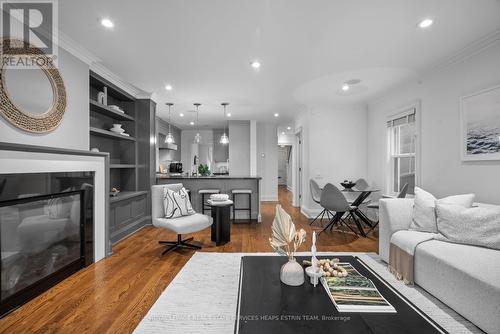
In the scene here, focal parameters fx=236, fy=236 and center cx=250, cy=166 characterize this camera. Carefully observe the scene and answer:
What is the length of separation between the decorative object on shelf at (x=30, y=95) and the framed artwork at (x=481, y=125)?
4.84 m

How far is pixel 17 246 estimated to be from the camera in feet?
6.89

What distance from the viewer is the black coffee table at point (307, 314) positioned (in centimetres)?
111

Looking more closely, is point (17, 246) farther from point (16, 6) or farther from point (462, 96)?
point (462, 96)

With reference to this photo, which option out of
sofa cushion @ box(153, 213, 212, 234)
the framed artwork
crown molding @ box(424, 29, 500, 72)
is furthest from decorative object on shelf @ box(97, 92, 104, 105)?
the framed artwork

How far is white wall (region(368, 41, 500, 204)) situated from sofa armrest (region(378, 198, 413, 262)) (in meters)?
0.83

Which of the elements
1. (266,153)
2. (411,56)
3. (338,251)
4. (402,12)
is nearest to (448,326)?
(338,251)

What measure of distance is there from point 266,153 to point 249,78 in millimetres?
4425

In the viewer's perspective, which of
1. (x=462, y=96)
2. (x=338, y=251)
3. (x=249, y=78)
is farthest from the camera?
(x=249, y=78)

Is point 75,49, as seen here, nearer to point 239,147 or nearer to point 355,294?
point 355,294

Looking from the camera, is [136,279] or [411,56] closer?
[136,279]

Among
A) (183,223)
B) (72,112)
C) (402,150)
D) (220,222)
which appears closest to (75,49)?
(72,112)

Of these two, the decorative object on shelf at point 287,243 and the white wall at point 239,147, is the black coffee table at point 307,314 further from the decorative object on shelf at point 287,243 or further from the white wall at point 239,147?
the white wall at point 239,147

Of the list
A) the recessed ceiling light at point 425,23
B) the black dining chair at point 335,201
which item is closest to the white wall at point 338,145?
the black dining chair at point 335,201

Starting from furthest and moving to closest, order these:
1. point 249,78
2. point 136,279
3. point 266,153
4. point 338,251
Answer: point 266,153 → point 249,78 → point 338,251 → point 136,279
